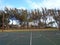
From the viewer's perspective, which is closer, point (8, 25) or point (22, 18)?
point (8, 25)

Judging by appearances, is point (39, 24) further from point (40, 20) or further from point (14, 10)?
point (14, 10)

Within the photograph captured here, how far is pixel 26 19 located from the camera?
68875mm

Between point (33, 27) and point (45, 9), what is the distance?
1047 cm

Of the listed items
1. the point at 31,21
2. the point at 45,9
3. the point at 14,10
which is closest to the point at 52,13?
the point at 45,9

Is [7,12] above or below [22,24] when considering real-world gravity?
above

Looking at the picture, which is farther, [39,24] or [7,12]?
[7,12]

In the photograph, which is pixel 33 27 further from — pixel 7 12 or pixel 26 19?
pixel 7 12

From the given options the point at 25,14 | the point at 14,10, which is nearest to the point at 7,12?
the point at 14,10

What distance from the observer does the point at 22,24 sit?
6619 centimetres

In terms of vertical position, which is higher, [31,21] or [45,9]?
[45,9]

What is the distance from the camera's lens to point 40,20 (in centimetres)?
6956

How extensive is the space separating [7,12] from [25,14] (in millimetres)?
6990

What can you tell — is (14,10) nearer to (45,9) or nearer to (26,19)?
(26,19)

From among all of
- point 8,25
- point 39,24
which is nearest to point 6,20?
point 8,25
